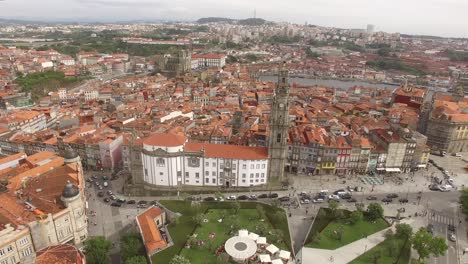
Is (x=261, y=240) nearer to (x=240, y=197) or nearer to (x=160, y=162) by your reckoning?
(x=240, y=197)

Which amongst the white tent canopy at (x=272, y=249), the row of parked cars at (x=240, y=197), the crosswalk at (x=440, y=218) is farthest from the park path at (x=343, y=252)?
the row of parked cars at (x=240, y=197)

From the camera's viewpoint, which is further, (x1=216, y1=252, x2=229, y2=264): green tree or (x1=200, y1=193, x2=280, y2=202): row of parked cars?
(x1=200, y1=193, x2=280, y2=202): row of parked cars

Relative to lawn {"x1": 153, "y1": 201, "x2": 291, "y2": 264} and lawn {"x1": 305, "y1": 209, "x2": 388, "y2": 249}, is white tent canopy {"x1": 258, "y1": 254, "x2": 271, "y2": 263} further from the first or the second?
lawn {"x1": 305, "y1": 209, "x2": 388, "y2": 249}

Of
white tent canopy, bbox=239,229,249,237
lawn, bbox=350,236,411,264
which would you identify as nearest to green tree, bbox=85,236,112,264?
white tent canopy, bbox=239,229,249,237

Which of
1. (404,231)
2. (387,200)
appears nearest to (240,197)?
(404,231)

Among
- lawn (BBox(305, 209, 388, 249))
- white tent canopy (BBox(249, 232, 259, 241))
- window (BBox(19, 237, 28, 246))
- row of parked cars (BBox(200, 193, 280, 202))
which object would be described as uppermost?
window (BBox(19, 237, 28, 246))
